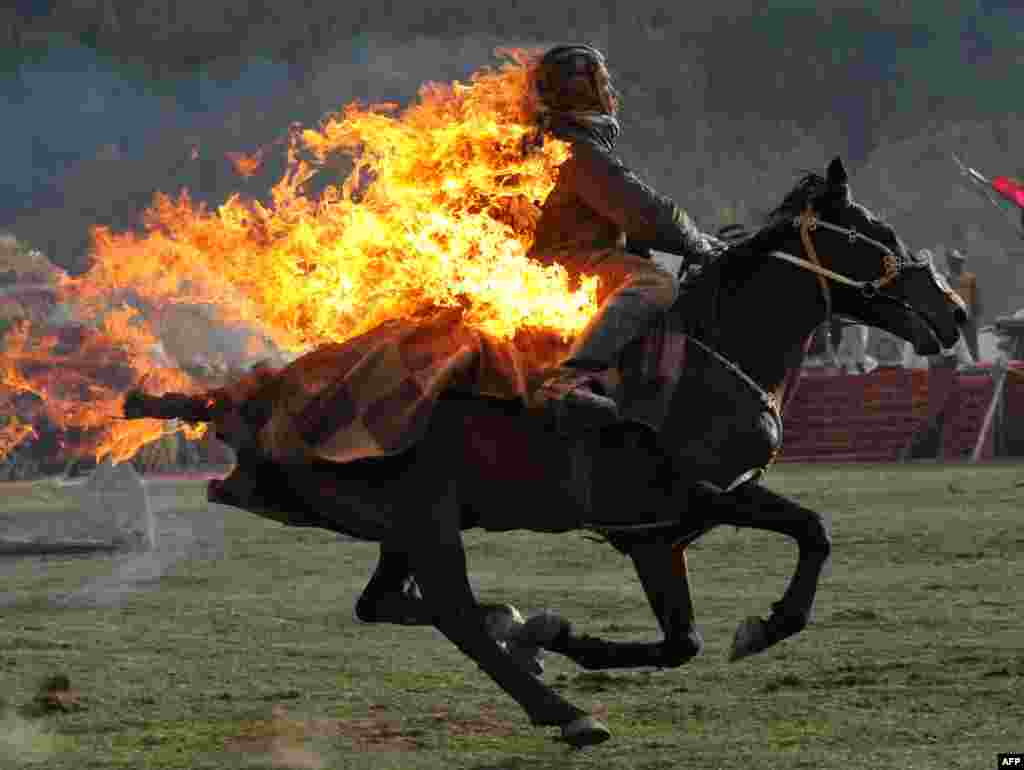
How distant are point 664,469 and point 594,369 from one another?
578 mm

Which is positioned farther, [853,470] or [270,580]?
[853,470]

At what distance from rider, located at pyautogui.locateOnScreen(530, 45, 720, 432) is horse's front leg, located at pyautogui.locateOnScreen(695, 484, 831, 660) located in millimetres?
780

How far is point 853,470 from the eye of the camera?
32.5 meters

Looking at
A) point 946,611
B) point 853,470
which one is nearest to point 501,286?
point 946,611

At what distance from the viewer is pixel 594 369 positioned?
8445 millimetres

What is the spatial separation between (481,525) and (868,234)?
2.33 m

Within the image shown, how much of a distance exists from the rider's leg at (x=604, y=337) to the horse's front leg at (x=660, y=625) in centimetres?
97

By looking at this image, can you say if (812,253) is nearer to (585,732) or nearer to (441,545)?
(441,545)

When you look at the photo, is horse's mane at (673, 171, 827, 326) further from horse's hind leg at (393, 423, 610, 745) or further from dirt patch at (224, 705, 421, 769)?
dirt patch at (224, 705, 421, 769)

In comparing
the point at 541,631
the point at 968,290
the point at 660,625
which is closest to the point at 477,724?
the point at 541,631

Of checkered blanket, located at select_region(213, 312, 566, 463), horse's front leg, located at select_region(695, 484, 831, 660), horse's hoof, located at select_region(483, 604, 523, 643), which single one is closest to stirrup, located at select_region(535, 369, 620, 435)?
checkered blanket, located at select_region(213, 312, 566, 463)

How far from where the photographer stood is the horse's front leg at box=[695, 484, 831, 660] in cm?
855

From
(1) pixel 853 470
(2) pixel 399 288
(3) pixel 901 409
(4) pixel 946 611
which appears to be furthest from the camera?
(3) pixel 901 409

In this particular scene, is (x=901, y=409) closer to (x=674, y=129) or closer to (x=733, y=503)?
(x=733, y=503)
